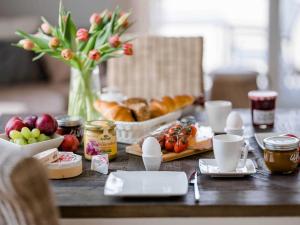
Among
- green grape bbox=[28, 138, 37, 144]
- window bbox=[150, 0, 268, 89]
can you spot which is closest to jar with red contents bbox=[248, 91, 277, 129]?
green grape bbox=[28, 138, 37, 144]

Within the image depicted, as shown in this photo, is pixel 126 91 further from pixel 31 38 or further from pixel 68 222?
pixel 68 222

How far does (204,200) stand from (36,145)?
594 millimetres

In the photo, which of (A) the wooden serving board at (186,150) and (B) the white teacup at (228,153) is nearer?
(B) the white teacup at (228,153)

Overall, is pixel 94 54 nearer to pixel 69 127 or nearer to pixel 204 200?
pixel 69 127

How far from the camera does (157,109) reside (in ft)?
7.84

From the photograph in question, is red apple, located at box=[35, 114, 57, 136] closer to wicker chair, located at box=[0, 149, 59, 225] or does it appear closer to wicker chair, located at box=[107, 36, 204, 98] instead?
wicker chair, located at box=[0, 149, 59, 225]

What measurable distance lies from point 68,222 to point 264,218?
0.50m

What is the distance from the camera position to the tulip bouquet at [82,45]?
2310mm

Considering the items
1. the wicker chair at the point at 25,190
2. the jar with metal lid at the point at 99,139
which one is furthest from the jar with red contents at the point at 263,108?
the wicker chair at the point at 25,190

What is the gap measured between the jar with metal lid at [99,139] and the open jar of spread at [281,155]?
19.0 inches

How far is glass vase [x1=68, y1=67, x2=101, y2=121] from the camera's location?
2.43 metres

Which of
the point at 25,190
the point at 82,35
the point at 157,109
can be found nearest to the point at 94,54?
the point at 82,35

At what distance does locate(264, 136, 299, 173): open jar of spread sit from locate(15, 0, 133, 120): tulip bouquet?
70 centimetres

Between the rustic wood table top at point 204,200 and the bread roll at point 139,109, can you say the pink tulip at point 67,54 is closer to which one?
the bread roll at point 139,109
